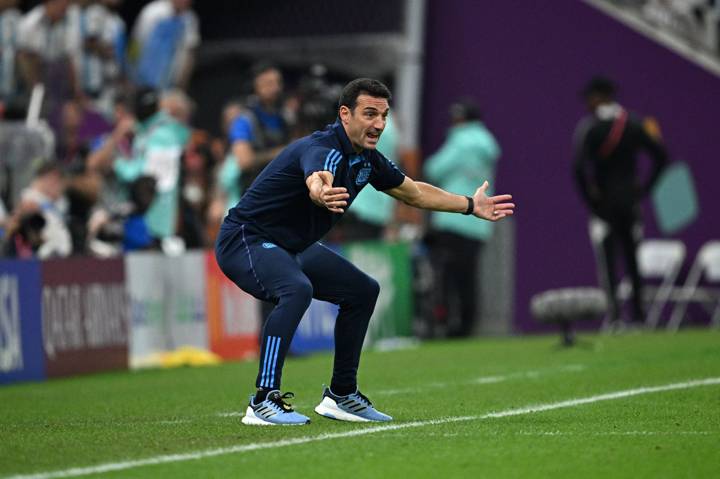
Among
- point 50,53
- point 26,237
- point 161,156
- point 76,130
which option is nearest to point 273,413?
point 26,237

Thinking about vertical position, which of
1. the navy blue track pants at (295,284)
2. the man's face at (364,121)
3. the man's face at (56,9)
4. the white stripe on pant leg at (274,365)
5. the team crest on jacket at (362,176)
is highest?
the man's face at (56,9)

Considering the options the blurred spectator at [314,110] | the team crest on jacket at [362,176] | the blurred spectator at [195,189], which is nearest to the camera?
the team crest on jacket at [362,176]

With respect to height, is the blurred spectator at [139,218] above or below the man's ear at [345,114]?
below

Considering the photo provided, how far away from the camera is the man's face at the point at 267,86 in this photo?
A: 13.5m

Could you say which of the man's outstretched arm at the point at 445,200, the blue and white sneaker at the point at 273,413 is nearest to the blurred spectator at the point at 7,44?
the man's outstretched arm at the point at 445,200

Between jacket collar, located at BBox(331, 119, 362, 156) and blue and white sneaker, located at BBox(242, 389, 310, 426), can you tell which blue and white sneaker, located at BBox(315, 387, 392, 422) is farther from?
jacket collar, located at BBox(331, 119, 362, 156)

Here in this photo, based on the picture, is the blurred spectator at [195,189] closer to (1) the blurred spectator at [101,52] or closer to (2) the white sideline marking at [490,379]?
(1) the blurred spectator at [101,52]

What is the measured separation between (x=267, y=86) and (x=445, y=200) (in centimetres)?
515

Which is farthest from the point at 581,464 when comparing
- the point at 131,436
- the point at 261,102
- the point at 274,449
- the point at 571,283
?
the point at 571,283

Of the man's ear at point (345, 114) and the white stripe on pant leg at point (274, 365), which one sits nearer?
the white stripe on pant leg at point (274, 365)

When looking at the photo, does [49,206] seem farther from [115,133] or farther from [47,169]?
[115,133]

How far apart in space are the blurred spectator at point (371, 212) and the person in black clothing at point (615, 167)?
2.25 meters

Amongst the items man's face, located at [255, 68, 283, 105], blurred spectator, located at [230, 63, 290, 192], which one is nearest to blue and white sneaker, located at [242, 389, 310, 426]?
blurred spectator, located at [230, 63, 290, 192]

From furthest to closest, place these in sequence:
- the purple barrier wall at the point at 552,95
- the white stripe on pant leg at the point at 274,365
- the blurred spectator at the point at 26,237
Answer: the purple barrier wall at the point at 552,95 < the blurred spectator at the point at 26,237 < the white stripe on pant leg at the point at 274,365
